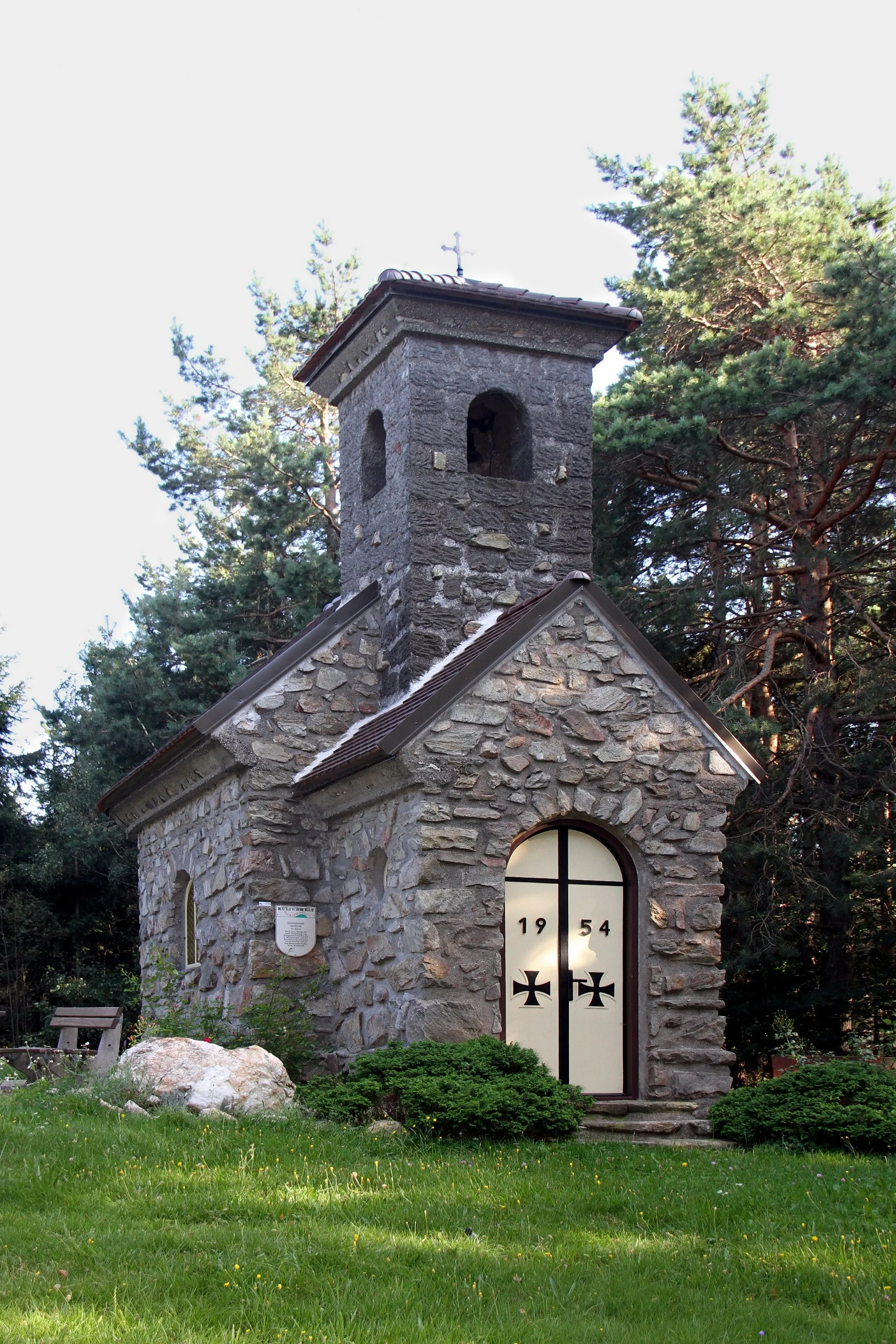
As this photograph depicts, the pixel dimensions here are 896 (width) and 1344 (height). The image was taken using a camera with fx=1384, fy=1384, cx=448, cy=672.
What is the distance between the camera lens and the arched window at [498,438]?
40.8 ft

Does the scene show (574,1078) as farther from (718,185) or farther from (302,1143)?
(718,185)

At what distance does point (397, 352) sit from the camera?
40.3ft

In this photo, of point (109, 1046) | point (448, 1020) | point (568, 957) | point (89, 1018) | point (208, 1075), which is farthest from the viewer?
point (89, 1018)

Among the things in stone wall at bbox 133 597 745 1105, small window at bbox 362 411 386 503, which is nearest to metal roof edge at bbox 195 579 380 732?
stone wall at bbox 133 597 745 1105

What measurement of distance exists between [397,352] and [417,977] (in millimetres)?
5699

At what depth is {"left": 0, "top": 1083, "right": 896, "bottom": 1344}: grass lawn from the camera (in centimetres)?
466

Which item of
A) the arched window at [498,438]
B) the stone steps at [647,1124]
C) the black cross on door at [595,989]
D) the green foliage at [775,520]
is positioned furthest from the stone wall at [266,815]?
the green foliage at [775,520]

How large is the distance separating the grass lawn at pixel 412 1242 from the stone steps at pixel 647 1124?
Answer: 171 cm

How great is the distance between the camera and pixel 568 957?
400 inches

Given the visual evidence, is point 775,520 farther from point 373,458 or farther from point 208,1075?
point 208,1075

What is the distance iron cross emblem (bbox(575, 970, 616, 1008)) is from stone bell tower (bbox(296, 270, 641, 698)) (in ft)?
9.49

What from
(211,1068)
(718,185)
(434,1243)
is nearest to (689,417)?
(718,185)

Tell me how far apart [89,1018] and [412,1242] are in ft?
25.9

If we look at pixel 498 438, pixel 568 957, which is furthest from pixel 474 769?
pixel 498 438
